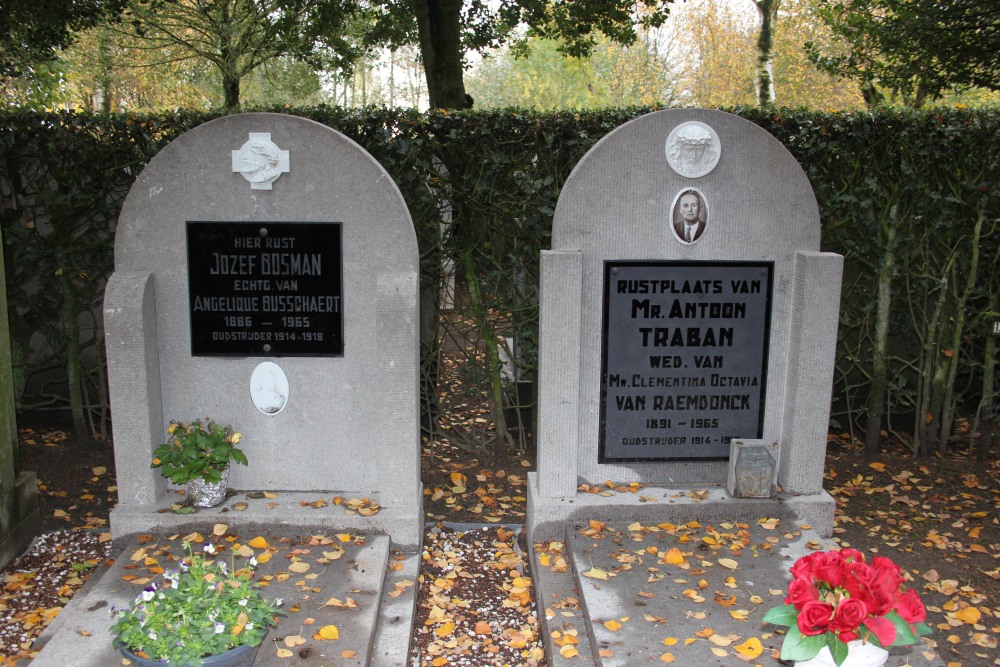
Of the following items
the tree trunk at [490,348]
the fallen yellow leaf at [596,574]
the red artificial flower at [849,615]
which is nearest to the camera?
the red artificial flower at [849,615]

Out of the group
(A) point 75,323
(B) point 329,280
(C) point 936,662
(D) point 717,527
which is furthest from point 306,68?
(C) point 936,662

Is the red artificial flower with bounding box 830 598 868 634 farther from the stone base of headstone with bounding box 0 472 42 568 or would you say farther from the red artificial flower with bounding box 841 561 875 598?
the stone base of headstone with bounding box 0 472 42 568

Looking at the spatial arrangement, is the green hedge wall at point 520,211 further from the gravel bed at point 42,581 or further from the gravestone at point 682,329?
the gravel bed at point 42,581

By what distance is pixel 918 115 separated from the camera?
5664 mm

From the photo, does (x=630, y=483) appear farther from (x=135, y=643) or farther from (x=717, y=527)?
(x=135, y=643)

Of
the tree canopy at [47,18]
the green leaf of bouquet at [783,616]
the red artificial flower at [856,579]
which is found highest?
the tree canopy at [47,18]

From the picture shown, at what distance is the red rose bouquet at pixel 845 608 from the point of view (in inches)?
99.5

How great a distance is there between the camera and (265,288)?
181 inches

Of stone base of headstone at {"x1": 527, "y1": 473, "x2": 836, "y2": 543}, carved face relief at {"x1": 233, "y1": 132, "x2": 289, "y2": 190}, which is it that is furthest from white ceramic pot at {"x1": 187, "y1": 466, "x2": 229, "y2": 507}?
stone base of headstone at {"x1": 527, "y1": 473, "x2": 836, "y2": 543}

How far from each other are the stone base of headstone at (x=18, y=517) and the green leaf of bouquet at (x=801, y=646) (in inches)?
171

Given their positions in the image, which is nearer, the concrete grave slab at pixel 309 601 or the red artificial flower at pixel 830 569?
the red artificial flower at pixel 830 569

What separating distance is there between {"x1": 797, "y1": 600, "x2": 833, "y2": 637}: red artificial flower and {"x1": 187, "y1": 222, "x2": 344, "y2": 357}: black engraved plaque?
2.99 metres

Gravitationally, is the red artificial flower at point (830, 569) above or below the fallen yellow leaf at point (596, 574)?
above

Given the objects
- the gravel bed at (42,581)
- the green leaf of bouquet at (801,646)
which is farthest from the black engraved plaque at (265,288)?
the green leaf of bouquet at (801,646)
